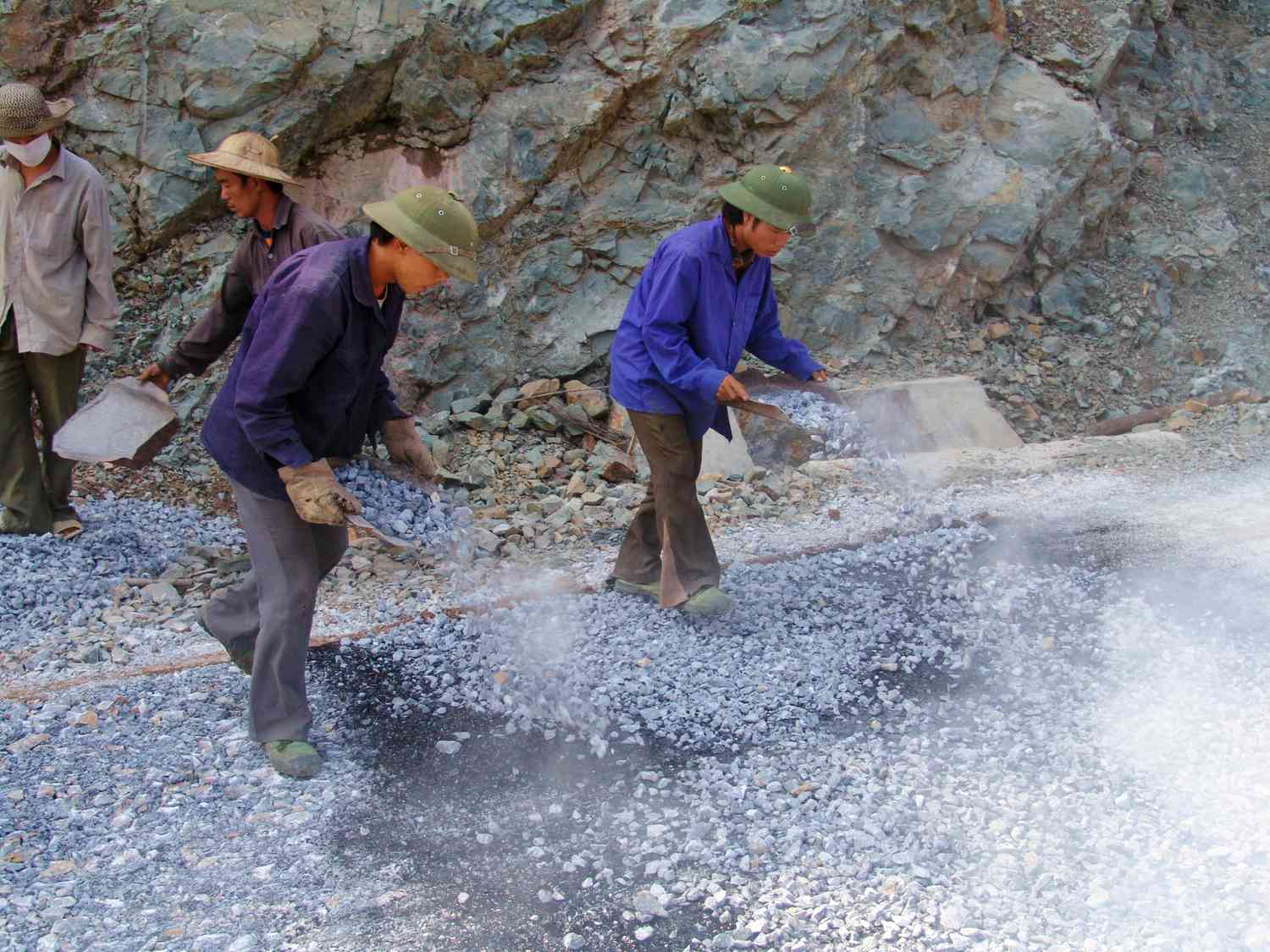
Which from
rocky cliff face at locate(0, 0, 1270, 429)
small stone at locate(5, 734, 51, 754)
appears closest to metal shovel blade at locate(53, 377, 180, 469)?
small stone at locate(5, 734, 51, 754)

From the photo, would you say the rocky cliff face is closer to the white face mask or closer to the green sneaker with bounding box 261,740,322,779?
the white face mask

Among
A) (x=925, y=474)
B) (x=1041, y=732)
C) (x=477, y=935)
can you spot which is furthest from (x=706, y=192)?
(x=477, y=935)

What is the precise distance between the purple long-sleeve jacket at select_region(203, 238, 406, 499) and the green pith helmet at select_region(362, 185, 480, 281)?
0.16 m

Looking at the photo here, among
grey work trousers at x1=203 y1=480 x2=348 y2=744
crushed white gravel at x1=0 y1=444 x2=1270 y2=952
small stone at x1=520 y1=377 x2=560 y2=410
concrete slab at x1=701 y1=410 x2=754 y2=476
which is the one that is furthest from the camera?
small stone at x1=520 y1=377 x2=560 y2=410

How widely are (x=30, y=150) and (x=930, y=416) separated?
242 inches

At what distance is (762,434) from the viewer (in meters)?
7.75

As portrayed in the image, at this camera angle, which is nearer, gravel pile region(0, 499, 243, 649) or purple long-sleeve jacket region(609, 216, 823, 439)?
purple long-sleeve jacket region(609, 216, 823, 439)

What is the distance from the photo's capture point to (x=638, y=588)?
4.94m

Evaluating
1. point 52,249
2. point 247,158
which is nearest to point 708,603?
point 247,158

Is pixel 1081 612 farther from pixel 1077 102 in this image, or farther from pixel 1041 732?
pixel 1077 102

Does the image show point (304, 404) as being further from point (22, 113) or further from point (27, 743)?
point (22, 113)

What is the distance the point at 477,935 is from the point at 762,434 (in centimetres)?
Answer: 530

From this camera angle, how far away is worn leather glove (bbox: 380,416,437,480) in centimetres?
390

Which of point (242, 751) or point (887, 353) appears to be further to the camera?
point (887, 353)
